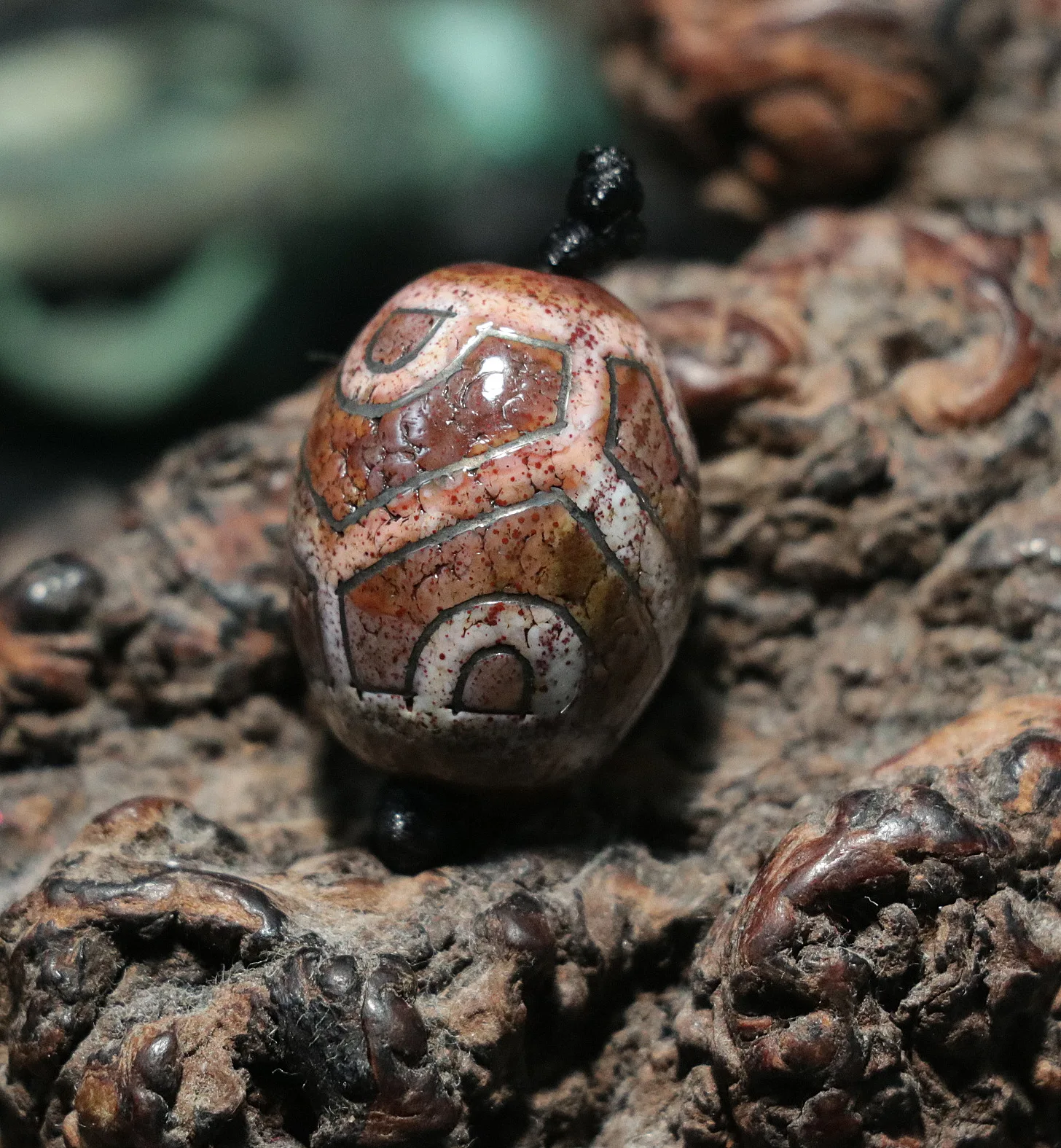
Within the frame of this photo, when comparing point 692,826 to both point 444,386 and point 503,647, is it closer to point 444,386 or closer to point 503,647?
point 503,647

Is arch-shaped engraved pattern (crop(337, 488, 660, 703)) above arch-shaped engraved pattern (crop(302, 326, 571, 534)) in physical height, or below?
below

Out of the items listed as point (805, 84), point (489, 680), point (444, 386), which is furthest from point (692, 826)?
point (805, 84)

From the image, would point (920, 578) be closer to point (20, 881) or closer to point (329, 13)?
point (20, 881)

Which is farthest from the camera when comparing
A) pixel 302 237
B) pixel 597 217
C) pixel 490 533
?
pixel 302 237

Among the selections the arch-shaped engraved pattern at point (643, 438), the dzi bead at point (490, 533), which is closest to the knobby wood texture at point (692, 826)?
the dzi bead at point (490, 533)

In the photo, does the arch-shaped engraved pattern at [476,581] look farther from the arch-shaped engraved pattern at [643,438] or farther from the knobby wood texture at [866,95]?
the knobby wood texture at [866,95]

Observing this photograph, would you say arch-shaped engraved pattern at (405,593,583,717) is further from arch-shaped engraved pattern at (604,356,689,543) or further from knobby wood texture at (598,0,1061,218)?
knobby wood texture at (598,0,1061,218)

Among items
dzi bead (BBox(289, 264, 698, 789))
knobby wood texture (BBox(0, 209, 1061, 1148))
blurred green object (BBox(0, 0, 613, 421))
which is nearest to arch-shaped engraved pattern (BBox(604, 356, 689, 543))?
dzi bead (BBox(289, 264, 698, 789))
